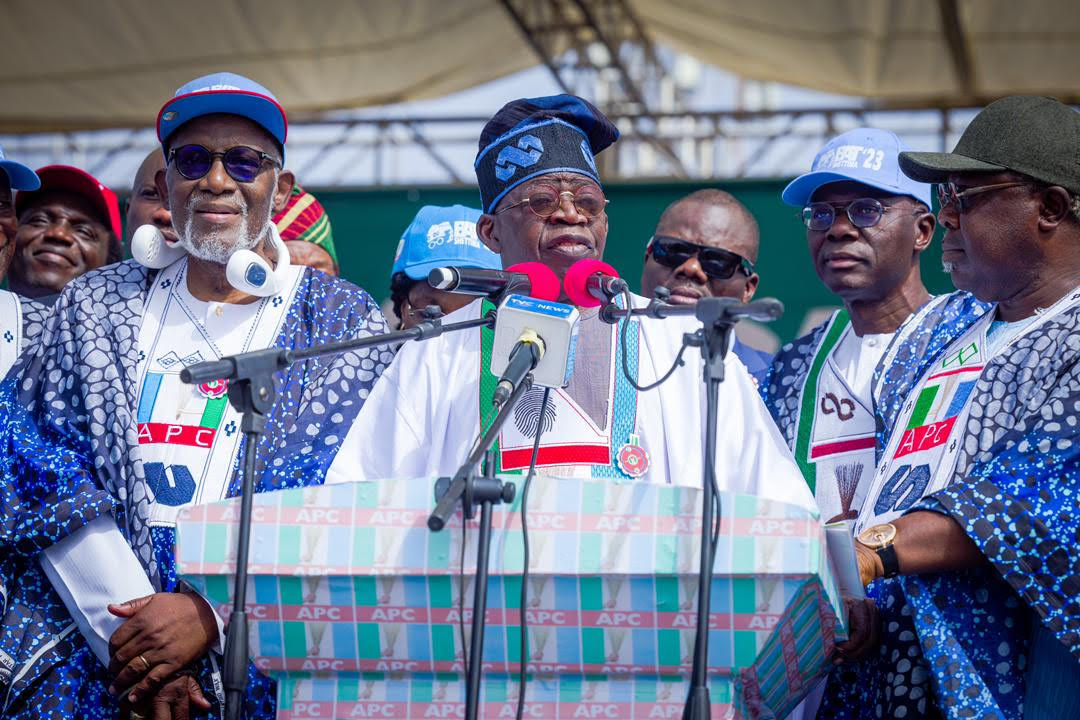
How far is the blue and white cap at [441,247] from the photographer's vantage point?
19.2 feet

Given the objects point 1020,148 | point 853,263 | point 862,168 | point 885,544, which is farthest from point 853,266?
point 885,544

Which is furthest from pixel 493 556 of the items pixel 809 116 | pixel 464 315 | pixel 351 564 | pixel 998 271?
pixel 809 116

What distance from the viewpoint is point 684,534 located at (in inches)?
107

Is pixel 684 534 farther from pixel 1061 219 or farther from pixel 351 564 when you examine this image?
pixel 1061 219

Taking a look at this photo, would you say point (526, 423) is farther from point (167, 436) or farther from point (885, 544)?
point (167, 436)

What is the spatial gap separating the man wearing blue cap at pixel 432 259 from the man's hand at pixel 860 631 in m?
2.57

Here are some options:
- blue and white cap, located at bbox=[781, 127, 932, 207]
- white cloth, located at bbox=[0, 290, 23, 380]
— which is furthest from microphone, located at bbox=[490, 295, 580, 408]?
blue and white cap, located at bbox=[781, 127, 932, 207]

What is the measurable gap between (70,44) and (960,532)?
10.5 metres

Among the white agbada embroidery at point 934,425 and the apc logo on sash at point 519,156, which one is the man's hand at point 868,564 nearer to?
the white agbada embroidery at point 934,425

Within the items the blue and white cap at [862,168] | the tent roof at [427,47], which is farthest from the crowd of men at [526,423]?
the tent roof at [427,47]

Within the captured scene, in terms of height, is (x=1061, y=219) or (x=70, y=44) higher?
(x=70, y=44)

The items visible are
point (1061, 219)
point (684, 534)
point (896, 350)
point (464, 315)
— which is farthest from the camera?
point (896, 350)

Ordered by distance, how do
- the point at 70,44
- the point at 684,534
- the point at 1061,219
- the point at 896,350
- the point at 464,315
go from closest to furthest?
the point at 684,534, the point at 1061,219, the point at 464,315, the point at 896,350, the point at 70,44

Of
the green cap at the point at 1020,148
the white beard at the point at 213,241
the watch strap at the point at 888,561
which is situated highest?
the white beard at the point at 213,241
